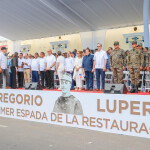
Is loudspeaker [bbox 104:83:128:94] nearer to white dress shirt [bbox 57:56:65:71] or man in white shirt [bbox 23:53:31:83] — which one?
white dress shirt [bbox 57:56:65:71]

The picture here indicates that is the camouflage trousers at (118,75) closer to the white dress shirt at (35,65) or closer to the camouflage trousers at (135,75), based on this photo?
the camouflage trousers at (135,75)

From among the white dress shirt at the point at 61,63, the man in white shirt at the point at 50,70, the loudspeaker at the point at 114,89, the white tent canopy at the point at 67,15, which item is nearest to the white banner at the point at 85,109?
the loudspeaker at the point at 114,89

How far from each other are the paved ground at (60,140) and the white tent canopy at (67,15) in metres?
8.02

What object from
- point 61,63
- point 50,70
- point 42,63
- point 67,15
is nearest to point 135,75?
point 61,63

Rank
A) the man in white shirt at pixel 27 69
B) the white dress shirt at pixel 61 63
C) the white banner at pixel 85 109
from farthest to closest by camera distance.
Answer: the man in white shirt at pixel 27 69 → the white dress shirt at pixel 61 63 → the white banner at pixel 85 109

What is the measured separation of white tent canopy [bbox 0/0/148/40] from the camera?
418 inches

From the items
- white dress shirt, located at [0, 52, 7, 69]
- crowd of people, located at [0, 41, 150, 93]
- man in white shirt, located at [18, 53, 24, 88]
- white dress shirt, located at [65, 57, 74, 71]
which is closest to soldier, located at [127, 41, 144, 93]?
crowd of people, located at [0, 41, 150, 93]

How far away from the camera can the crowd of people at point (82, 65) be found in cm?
535

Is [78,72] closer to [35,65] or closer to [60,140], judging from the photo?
[35,65]

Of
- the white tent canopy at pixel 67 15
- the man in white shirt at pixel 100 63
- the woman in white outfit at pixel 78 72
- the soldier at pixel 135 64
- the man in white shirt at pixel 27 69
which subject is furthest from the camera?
the white tent canopy at pixel 67 15

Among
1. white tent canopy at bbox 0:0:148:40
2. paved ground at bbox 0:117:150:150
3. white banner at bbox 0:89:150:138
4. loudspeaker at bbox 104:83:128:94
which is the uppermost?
white tent canopy at bbox 0:0:148:40

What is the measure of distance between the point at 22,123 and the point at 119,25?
33.5 feet

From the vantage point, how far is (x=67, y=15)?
11875 mm

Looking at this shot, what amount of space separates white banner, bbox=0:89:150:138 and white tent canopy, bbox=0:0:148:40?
7.71 m
